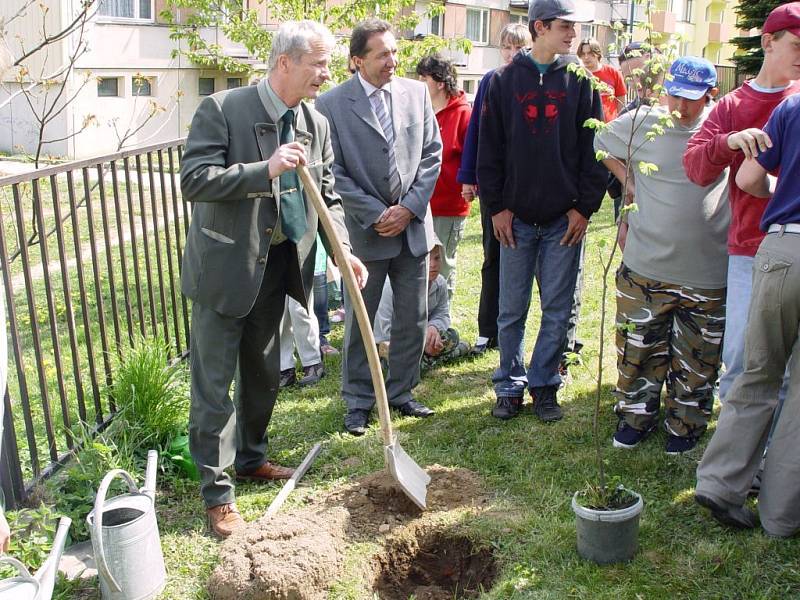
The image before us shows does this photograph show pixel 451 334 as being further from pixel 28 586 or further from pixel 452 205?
pixel 28 586

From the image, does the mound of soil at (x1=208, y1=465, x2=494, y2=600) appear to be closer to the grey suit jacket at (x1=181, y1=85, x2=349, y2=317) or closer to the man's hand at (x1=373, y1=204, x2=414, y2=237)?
the grey suit jacket at (x1=181, y1=85, x2=349, y2=317)

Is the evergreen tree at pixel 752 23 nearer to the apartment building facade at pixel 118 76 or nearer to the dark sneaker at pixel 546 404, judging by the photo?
the apartment building facade at pixel 118 76

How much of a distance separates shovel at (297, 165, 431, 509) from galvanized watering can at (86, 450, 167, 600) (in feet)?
3.35

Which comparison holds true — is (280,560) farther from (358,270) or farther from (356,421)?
(356,421)

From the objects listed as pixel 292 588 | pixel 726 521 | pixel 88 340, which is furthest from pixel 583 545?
pixel 88 340

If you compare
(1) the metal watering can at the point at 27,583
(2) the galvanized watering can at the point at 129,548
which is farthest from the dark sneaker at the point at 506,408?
(1) the metal watering can at the point at 27,583

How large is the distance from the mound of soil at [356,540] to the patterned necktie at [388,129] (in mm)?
1624

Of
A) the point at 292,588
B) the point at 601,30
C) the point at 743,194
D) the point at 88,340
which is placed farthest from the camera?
the point at 601,30

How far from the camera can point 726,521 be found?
3732mm

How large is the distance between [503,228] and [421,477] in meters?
Answer: 1.56

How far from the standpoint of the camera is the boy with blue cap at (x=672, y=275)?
4.18 meters

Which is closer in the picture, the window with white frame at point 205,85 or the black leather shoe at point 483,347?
the black leather shoe at point 483,347

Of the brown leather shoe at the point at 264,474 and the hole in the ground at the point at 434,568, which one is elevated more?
the brown leather shoe at the point at 264,474

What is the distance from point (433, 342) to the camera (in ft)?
19.2
